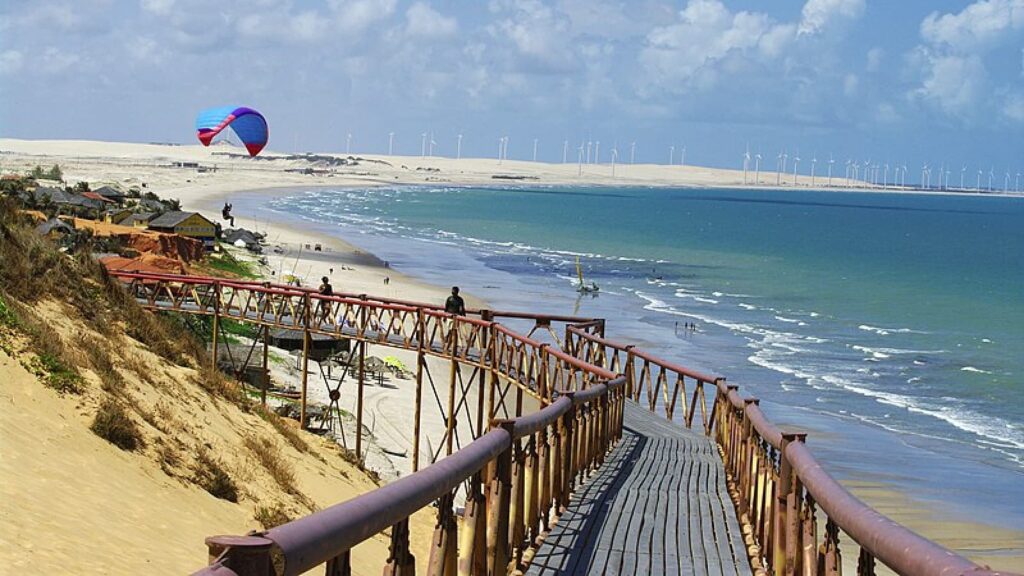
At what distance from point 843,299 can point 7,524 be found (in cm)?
5938

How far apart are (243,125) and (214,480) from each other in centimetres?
3207

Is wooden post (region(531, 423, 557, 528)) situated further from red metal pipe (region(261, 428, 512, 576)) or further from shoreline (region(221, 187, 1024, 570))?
shoreline (region(221, 187, 1024, 570))

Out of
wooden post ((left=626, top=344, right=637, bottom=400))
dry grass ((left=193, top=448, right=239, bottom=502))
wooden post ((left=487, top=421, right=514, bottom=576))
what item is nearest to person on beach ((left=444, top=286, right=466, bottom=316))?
wooden post ((left=626, top=344, right=637, bottom=400))

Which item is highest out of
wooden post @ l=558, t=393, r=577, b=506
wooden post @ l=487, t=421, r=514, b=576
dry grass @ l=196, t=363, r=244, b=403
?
wooden post @ l=487, t=421, r=514, b=576

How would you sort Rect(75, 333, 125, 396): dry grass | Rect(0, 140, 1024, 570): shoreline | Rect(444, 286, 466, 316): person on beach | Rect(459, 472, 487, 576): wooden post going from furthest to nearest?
Rect(444, 286, 466, 316): person on beach < Rect(0, 140, 1024, 570): shoreline < Rect(75, 333, 125, 396): dry grass < Rect(459, 472, 487, 576): wooden post

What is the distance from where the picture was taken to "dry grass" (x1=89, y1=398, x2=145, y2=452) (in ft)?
42.9

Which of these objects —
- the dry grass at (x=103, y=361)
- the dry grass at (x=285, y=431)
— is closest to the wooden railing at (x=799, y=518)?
the dry grass at (x=103, y=361)

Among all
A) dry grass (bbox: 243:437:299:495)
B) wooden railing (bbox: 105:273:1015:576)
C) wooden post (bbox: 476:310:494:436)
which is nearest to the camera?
wooden railing (bbox: 105:273:1015:576)

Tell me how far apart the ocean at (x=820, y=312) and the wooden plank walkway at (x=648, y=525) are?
1115 cm

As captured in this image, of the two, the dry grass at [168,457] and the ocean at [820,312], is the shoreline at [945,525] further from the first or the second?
the dry grass at [168,457]

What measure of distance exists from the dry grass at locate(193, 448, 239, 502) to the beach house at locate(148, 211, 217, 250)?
39.2 metres

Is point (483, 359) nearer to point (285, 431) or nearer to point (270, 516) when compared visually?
point (285, 431)

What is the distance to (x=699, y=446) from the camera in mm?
15500

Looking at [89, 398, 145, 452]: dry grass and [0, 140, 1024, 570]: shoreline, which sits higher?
[89, 398, 145, 452]: dry grass
